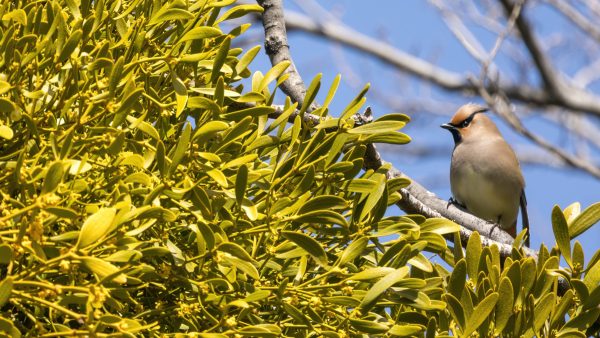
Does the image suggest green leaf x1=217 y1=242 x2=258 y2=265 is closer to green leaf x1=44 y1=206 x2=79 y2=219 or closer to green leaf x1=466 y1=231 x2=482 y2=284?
green leaf x1=44 y1=206 x2=79 y2=219

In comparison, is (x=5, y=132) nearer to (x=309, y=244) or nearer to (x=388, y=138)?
(x=309, y=244)

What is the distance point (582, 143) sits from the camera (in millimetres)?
10297

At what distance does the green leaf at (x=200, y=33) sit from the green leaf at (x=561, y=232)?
2.32 ft

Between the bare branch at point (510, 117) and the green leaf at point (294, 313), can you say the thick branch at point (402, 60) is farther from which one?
the green leaf at point (294, 313)

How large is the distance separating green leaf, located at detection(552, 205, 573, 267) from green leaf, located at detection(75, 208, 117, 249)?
0.90 meters

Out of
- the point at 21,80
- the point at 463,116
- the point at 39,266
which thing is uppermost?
the point at 463,116

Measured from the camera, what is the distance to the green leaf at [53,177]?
1.24 metres

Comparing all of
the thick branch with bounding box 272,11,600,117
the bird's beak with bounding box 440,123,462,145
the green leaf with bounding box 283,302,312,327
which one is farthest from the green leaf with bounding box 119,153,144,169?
the thick branch with bounding box 272,11,600,117

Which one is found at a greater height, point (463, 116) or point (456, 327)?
point (463, 116)

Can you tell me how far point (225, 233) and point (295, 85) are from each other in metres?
0.99

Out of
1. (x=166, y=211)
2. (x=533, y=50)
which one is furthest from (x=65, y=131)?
(x=533, y=50)

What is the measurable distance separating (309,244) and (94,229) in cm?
39

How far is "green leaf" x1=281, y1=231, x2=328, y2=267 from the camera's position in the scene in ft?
4.87

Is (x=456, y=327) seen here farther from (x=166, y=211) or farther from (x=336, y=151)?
(x=166, y=211)
